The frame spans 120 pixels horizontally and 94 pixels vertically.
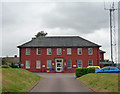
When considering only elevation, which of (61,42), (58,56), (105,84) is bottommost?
(105,84)

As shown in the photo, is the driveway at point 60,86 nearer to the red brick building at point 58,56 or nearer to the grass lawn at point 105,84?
the grass lawn at point 105,84

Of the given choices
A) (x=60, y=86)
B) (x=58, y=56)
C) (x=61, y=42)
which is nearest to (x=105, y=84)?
(x=60, y=86)

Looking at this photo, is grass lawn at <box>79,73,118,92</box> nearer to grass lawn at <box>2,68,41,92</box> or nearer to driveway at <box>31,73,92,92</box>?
driveway at <box>31,73,92,92</box>

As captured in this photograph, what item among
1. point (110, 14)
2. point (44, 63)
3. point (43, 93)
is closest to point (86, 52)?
point (44, 63)

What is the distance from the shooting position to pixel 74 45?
44219 mm

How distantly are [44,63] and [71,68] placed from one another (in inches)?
228

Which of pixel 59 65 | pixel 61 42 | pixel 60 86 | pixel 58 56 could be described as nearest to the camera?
pixel 60 86

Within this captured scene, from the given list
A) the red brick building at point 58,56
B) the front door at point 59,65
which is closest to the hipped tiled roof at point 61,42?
the red brick building at point 58,56

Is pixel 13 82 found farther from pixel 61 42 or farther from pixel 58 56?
pixel 61 42

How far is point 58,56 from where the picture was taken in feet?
143

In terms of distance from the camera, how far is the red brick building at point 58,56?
43.3 meters

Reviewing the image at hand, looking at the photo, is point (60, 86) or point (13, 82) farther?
point (60, 86)

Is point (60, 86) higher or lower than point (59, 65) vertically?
lower

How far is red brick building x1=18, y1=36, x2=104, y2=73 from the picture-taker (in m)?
43.3
